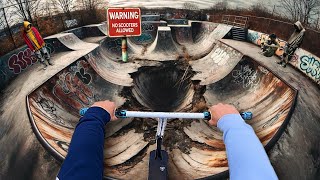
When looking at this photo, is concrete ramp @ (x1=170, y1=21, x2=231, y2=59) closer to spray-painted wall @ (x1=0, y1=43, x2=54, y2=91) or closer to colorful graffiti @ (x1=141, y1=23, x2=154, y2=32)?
colorful graffiti @ (x1=141, y1=23, x2=154, y2=32)

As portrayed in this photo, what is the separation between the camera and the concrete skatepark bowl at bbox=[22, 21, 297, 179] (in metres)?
8.13

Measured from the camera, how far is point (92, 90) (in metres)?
13.3

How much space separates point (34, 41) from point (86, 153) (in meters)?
11.5

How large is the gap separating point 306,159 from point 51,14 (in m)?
25.4

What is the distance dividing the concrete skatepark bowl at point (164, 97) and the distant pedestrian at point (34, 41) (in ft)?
6.00

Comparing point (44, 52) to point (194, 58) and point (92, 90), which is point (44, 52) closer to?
point (92, 90)

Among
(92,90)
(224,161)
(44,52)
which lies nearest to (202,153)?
(224,161)

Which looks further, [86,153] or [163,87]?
[163,87]

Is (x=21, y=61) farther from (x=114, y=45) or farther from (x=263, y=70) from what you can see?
(x=263, y=70)

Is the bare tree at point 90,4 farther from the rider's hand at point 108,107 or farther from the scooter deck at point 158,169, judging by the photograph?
the rider's hand at point 108,107

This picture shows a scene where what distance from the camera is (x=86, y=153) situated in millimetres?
2744

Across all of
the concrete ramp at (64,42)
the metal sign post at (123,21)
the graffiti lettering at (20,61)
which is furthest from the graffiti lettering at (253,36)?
the graffiti lettering at (20,61)

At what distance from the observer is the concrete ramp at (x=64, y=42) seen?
15719mm

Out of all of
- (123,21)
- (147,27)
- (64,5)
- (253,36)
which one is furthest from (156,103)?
(64,5)
